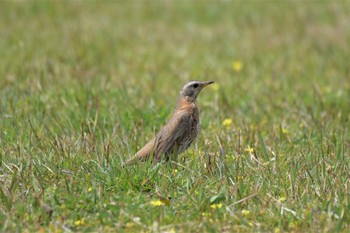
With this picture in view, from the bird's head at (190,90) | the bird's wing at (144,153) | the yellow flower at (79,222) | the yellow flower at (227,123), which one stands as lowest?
the yellow flower at (227,123)

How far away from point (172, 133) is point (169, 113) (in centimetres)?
163

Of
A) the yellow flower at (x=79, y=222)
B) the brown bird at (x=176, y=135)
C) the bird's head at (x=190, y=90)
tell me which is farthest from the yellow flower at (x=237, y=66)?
the yellow flower at (x=79, y=222)

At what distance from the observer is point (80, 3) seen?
612 inches

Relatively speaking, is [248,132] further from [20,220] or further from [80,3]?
[80,3]

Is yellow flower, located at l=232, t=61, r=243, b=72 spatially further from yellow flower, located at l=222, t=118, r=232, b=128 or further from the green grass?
yellow flower, located at l=222, t=118, r=232, b=128

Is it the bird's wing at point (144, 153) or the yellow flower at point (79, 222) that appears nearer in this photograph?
the yellow flower at point (79, 222)

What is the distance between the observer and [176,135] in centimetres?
728

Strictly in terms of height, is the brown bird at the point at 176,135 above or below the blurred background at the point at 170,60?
above

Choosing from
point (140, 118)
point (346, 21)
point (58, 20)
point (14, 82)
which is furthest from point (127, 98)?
point (346, 21)

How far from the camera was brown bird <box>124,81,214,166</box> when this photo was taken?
276 inches

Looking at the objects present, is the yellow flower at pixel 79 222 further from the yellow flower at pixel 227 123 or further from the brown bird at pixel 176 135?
the yellow flower at pixel 227 123

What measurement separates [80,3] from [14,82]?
577 cm

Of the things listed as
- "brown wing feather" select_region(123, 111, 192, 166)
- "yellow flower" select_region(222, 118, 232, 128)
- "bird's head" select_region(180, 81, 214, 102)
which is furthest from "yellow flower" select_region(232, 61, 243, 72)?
"brown wing feather" select_region(123, 111, 192, 166)

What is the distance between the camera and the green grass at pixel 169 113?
5723mm
